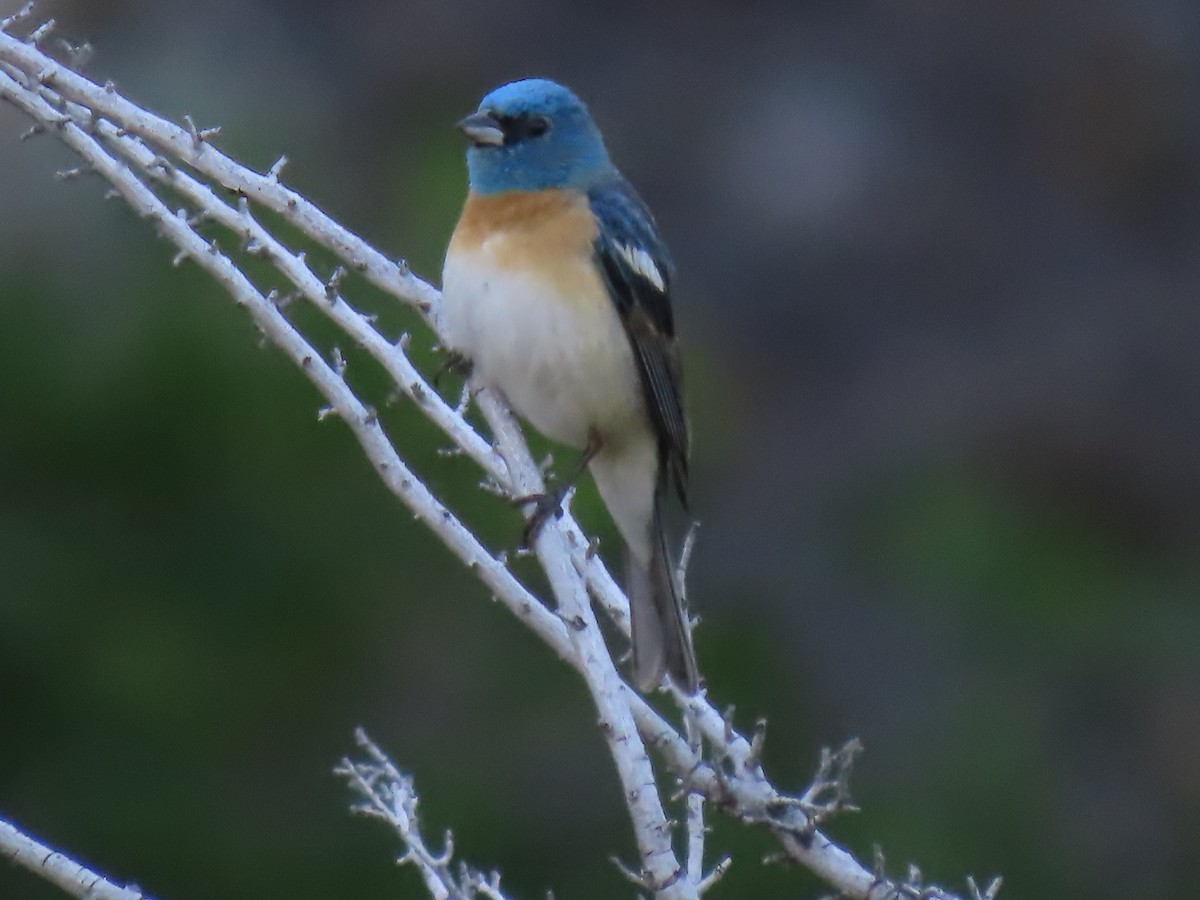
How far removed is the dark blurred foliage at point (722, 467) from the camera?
22.1 ft

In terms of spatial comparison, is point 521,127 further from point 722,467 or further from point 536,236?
point 722,467

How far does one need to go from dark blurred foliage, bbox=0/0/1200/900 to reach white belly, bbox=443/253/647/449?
6.66 ft

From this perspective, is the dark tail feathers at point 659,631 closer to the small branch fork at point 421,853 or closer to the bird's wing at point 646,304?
the bird's wing at point 646,304

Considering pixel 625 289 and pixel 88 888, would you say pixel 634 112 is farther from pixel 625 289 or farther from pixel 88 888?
pixel 88 888

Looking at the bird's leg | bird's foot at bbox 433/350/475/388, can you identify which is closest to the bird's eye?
bird's foot at bbox 433/350/475/388

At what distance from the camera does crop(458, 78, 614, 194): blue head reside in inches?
171

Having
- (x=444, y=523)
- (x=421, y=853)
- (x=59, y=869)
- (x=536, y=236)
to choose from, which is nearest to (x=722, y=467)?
(x=536, y=236)

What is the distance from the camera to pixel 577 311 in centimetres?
419

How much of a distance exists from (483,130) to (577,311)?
1.46 feet

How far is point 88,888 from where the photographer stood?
115 inches

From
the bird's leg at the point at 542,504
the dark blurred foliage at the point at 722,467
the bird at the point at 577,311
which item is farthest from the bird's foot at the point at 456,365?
the dark blurred foliage at the point at 722,467

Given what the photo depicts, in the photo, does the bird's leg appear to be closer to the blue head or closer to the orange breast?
the orange breast

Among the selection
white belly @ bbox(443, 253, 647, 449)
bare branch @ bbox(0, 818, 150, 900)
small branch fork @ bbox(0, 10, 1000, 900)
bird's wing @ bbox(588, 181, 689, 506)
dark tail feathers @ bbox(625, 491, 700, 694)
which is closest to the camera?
bare branch @ bbox(0, 818, 150, 900)

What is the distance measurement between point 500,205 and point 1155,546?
794 cm
